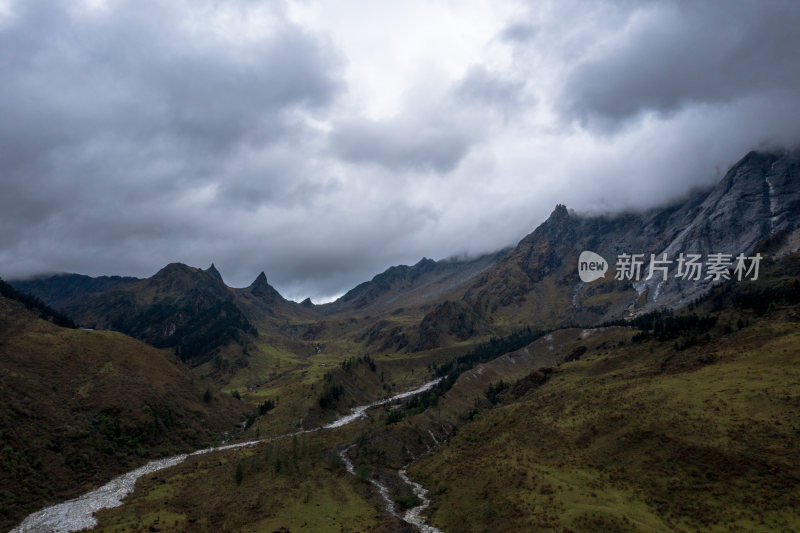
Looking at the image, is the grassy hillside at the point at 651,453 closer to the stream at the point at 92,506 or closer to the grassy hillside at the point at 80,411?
the stream at the point at 92,506

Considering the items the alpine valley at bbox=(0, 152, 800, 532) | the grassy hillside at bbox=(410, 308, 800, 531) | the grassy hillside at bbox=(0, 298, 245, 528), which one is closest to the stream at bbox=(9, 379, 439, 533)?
the alpine valley at bbox=(0, 152, 800, 532)

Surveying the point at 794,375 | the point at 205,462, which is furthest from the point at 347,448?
the point at 794,375

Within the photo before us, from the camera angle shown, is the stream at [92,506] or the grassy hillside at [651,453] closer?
the grassy hillside at [651,453]

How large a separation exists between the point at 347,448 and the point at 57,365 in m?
92.8

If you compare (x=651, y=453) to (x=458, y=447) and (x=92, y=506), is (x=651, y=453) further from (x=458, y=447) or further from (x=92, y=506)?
(x=92, y=506)

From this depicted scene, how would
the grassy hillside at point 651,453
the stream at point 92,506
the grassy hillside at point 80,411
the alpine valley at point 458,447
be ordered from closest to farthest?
1. the grassy hillside at point 651,453
2. the alpine valley at point 458,447
3. the stream at point 92,506
4. the grassy hillside at point 80,411

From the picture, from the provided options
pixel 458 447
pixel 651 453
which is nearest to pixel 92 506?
pixel 458 447

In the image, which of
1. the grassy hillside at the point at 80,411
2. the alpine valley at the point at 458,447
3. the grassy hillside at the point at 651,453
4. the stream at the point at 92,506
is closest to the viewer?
the grassy hillside at the point at 651,453

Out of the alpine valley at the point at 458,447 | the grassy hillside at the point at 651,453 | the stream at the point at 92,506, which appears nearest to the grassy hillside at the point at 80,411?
the alpine valley at the point at 458,447

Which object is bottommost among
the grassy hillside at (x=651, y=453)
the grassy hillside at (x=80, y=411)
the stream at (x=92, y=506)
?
the grassy hillside at (x=651, y=453)

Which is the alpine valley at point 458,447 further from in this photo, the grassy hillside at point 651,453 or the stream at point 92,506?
the stream at point 92,506

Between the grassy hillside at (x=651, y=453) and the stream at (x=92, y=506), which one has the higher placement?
the stream at (x=92, y=506)

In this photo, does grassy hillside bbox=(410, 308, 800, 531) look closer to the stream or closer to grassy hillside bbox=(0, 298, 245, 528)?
the stream

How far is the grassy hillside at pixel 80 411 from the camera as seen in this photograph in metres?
86.2
